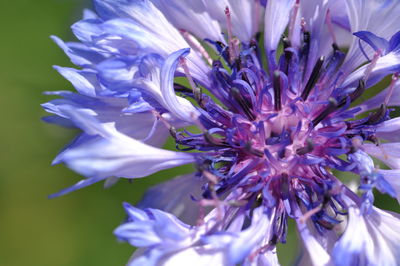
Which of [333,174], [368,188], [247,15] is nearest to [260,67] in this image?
[247,15]

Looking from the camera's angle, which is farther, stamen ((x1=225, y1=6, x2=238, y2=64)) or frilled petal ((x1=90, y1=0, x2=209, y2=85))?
stamen ((x1=225, y1=6, x2=238, y2=64))

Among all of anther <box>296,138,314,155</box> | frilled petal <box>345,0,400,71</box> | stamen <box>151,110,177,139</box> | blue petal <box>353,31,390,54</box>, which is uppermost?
frilled petal <box>345,0,400,71</box>

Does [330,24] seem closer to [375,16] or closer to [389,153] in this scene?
[375,16]

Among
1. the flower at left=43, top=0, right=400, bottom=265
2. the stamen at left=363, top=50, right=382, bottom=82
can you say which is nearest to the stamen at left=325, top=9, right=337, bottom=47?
the flower at left=43, top=0, right=400, bottom=265

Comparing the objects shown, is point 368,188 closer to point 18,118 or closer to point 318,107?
point 318,107

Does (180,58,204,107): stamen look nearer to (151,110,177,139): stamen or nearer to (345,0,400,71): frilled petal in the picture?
(151,110,177,139): stamen

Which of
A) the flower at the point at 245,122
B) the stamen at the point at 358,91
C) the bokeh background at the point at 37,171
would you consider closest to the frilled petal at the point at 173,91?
the flower at the point at 245,122

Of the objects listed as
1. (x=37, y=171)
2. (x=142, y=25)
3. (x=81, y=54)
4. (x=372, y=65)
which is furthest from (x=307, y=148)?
(x=37, y=171)

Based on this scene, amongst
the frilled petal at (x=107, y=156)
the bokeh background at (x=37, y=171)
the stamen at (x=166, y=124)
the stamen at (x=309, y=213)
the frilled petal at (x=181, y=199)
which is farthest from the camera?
the bokeh background at (x=37, y=171)

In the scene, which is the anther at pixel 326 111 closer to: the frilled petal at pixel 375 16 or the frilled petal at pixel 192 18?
the frilled petal at pixel 375 16
